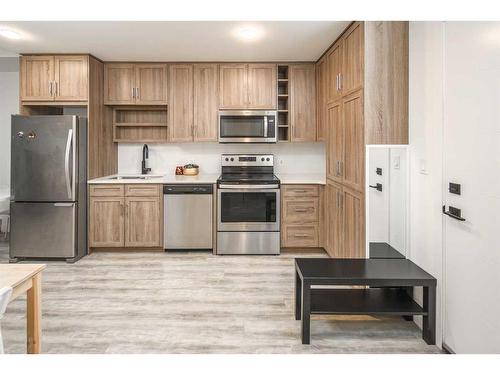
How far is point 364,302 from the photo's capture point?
273 cm

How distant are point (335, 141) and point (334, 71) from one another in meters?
0.71

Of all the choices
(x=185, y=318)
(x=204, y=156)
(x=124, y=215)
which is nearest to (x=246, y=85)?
(x=204, y=156)

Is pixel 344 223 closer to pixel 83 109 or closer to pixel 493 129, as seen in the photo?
pixel 493 129

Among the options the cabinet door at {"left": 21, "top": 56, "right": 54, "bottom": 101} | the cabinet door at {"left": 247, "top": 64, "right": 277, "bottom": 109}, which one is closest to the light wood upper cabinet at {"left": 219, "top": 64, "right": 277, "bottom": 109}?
the cabinet door at {"left": 247, "top": 64, "right": 277, "bottom": 109}

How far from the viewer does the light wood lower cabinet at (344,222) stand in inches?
143

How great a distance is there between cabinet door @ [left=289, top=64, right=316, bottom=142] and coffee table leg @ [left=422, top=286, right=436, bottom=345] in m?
3.14

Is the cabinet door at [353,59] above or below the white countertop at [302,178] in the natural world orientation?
above

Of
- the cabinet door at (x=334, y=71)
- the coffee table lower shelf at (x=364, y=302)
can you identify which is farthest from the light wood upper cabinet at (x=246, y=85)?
the coffee table lower shelf at (x=364, y=302)

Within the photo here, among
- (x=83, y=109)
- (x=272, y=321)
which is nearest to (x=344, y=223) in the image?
(x=272, y=321)

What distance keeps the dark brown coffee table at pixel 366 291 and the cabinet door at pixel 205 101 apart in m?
2.88

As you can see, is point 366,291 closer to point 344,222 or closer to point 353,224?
point 353,224

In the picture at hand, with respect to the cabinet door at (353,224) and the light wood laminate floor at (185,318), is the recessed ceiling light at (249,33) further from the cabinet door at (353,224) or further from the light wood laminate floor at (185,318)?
the light wood laminate floor at (185,318)

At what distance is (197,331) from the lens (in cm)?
286

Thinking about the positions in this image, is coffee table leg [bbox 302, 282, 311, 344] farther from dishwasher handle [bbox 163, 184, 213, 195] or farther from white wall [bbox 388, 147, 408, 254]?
dishwasher handle [bbox 163, 184, 213, 195]
